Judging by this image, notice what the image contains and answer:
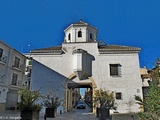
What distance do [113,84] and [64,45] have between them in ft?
26.6

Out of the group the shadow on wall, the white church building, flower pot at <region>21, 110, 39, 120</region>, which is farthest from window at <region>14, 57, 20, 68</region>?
flower pot at <region>21, 110, 39, 120</region>

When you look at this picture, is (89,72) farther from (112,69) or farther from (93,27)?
(93,27)

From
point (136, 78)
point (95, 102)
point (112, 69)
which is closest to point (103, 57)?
point (112, 69)

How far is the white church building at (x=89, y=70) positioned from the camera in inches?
691

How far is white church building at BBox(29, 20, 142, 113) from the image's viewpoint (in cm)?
1755

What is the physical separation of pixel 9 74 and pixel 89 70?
1217 cm

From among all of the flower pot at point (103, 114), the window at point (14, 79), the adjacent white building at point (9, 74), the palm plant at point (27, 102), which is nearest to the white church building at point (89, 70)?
the adjacent white building at point (9, 74)

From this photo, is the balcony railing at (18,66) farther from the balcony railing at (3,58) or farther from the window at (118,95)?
the window at (118,95)

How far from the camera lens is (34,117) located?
9211 millimetres

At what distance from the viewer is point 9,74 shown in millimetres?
21656

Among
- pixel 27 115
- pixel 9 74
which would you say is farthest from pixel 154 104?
pixel 9 74

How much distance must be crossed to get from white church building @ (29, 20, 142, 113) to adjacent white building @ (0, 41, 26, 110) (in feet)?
16.6

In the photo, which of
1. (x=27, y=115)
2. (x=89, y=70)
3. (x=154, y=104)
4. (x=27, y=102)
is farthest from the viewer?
(x=89, y=70)

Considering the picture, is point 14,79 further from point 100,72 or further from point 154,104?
point 154,104
